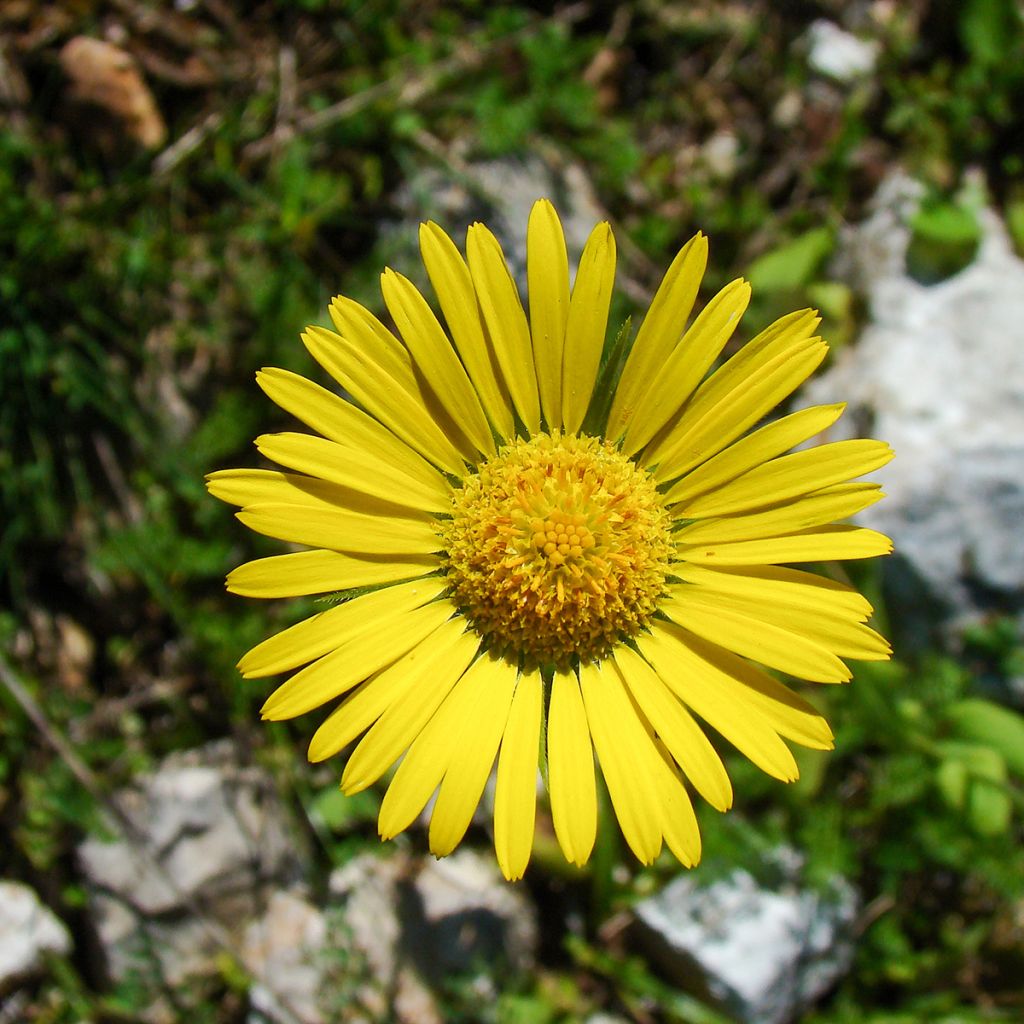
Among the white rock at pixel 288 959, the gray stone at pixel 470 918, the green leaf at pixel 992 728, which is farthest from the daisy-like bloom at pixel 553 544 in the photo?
the white rock at pixel 288 959

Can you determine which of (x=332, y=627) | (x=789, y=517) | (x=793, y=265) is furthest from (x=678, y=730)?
(x=793, y=265)

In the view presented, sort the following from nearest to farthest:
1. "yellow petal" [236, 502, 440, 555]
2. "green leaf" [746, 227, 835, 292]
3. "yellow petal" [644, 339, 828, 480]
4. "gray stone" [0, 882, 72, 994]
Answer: "yellow petal" [236, 502, 440, 555], "yellow petal" [644, 339, 828, 480], "gray stone" [0, 882, 72, 994], "green leaf" [746, 227, 835, 292]

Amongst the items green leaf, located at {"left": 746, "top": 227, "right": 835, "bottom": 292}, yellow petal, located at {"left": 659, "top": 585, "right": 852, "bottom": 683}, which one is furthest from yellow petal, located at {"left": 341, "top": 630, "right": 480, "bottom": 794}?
green leaf, located at {"left": 746, "top": 227, "right": 835, "bottom": 292}

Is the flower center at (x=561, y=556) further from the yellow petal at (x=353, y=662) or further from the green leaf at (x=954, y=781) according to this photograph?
the green leaf at (x=954, y=781)

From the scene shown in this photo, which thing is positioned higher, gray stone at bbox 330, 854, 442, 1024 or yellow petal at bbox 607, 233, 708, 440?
yellow petal at bbox 607, 233, 708, 440

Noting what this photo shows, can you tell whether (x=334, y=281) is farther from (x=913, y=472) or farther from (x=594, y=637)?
(x=913, y=472)

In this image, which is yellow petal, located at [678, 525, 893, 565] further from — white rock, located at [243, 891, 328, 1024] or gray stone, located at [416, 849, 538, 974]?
white rock, located at [243, 891, 328, 1024]
